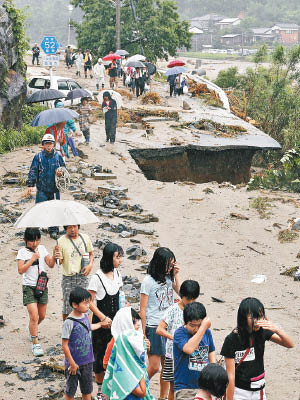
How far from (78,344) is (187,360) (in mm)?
1122

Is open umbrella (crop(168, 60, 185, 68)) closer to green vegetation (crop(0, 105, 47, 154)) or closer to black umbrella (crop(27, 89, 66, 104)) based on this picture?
green vegetation (crop(0, 105, 47, 154))

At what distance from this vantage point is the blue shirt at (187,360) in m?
5.61

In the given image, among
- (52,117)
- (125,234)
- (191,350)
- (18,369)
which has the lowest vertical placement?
(125,234)

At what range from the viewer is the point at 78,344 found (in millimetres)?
6203

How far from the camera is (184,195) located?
17062 mm

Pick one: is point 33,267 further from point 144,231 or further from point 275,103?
point 275,103

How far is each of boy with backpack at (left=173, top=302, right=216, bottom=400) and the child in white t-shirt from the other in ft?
7.59

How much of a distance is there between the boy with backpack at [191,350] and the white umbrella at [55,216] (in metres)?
2.42

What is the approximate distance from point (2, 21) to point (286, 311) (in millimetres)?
13702

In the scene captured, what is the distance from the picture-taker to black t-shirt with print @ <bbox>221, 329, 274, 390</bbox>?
5.28 m

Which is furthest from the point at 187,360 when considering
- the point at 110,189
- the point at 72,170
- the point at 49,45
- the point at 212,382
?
the point at 49,45

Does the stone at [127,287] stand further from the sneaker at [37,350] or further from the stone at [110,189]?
the stone at [110,189]

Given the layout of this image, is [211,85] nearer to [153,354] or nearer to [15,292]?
[15,292]

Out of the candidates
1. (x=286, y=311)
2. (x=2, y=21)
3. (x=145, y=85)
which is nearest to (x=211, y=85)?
(x=145, y=85)
